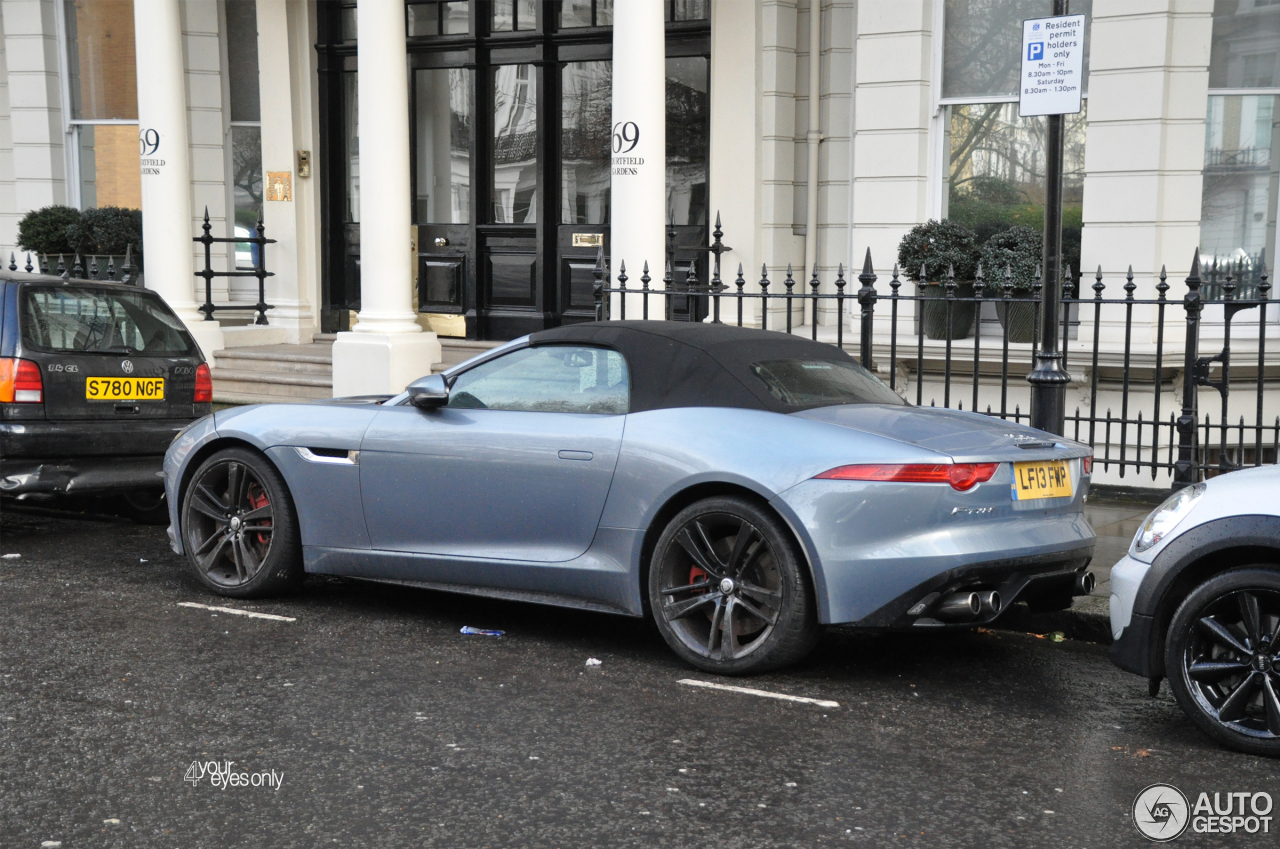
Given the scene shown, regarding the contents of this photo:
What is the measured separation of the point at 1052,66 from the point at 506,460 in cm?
350

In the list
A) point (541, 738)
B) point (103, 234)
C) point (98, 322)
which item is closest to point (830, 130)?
point (98, 322)

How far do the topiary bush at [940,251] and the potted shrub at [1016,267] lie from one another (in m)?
0.15

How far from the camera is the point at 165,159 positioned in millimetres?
13445

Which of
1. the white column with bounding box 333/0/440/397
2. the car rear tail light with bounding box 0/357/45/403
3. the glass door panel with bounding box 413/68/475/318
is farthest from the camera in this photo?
the glass door panel with bounding box 413/68/475/318

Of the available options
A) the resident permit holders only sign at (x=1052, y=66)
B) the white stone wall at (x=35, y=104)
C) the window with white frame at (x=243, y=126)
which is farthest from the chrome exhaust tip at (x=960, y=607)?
the white stone wall at (x=35, y=104)

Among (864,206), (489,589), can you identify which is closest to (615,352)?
(489,589)

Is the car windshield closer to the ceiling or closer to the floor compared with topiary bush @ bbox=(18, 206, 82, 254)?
closer to the floor

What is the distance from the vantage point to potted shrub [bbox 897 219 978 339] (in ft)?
36.1

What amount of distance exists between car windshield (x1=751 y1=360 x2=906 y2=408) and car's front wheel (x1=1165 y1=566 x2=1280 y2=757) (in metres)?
1.73

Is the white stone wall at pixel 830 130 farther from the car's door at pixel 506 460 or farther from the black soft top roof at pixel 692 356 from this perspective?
the car's door at pixel 506 460

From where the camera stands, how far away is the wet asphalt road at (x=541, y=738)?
13.0 ft

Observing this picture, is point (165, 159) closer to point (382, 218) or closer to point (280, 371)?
point (280, 371)

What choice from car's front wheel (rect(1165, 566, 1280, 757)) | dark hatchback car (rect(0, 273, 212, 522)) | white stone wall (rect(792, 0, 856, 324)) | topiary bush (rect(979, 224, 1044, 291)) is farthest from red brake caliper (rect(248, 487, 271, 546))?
white stone wall (rect(792, 0, 856, 324))

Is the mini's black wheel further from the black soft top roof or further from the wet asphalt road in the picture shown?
the black soft top roof
